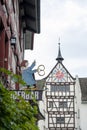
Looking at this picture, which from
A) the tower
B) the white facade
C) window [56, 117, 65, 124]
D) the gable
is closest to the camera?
window [56, 117, 65, 124]

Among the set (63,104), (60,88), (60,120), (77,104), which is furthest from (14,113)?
(77,104)

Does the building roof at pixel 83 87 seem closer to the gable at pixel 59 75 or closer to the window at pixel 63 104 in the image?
the gable at pixel 59 75

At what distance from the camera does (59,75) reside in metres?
59.4

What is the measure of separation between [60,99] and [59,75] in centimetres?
290

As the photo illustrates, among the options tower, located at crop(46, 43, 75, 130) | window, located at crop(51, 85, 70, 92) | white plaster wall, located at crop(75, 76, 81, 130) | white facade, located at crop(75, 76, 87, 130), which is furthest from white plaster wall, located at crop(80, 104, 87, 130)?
window, located at crop(51, 85, 70, 92)

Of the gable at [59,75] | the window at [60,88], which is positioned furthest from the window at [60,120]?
the gable at [59,75]

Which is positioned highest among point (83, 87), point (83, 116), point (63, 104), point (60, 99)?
point (83, 87)

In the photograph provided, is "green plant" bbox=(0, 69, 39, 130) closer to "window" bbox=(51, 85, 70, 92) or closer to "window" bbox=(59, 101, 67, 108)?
"window" bbox=(59, 101, 67, 108)

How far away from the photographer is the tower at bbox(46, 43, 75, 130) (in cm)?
5779

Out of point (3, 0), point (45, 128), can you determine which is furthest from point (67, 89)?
point (3, 0)

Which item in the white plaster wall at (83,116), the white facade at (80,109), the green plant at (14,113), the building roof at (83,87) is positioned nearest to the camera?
the green plant at (14,113)

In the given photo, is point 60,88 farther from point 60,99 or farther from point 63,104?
point 63,104

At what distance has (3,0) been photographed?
13.9 metres

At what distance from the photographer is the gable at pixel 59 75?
5953cm
